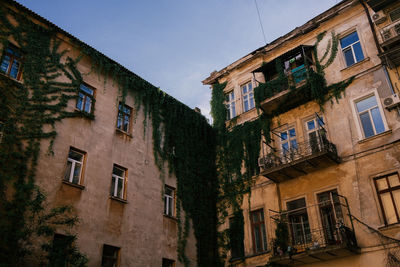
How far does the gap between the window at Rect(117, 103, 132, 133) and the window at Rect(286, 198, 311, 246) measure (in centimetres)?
833

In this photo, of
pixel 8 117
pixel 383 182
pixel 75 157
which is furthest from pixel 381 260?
pixel 8 117

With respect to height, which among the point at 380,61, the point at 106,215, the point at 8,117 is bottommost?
the point at 106,215

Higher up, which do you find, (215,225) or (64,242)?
(215,225)

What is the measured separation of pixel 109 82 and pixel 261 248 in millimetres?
10538

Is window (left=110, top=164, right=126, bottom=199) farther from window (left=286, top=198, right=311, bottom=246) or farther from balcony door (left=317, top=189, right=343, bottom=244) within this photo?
balcony door (left=317, top=189, right=343, bottom=244)

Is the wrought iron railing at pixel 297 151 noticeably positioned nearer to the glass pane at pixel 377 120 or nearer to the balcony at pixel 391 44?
the glass pane at pixel 377 120

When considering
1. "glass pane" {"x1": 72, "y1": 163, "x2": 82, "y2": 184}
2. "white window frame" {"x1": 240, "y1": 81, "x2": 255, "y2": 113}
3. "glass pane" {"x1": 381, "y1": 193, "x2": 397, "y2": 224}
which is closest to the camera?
"glass pane" {"x1": 381, "y1": 193, "x2": 397, "y2": 224}

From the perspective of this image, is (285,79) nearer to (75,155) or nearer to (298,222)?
(298,222)

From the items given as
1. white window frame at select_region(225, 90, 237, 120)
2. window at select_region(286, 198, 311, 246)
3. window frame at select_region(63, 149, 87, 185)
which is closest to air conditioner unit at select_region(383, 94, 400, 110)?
window at select_region(286, 198, 311, 246)

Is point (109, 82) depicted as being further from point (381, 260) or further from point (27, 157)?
point (381, 260)

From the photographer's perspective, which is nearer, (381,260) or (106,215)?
(381,260)

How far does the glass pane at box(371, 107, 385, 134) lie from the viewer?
15375 mm

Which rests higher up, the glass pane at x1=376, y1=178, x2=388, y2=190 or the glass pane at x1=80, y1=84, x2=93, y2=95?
the glass pane at x1=80, y1=84, x2=93, y2=95

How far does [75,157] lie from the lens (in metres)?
15.0
